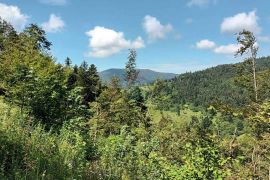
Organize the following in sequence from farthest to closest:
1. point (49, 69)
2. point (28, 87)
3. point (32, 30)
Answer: point (32, 30), point (49, 69), point (28, 87)

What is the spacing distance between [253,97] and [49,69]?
56.6 ft

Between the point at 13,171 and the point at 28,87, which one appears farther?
the point at 28,87

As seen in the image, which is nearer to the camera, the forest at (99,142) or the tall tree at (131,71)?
the forest at (99,142)

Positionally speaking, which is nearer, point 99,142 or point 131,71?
point 99,142

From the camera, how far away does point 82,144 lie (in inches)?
356

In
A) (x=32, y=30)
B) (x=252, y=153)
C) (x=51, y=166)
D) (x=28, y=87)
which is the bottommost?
(x=252, y=153)

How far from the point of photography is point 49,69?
3133 cm

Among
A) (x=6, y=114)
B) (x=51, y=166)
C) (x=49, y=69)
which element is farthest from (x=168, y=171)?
(x=49, y=69)

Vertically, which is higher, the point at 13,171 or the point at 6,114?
the point at 6,114

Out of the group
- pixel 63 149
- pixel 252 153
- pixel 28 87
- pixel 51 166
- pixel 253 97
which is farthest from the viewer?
pixel 253 97

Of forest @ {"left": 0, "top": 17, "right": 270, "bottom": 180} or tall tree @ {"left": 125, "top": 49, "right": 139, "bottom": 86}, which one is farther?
tall tree @ {"left": 125, "top": 49, "right": 139, "bottom": 86}

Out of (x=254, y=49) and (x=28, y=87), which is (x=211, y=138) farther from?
(x=254, y=49)

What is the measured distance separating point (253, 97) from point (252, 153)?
215 inches

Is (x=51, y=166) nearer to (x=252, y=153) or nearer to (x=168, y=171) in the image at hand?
(x=168, y=171)
